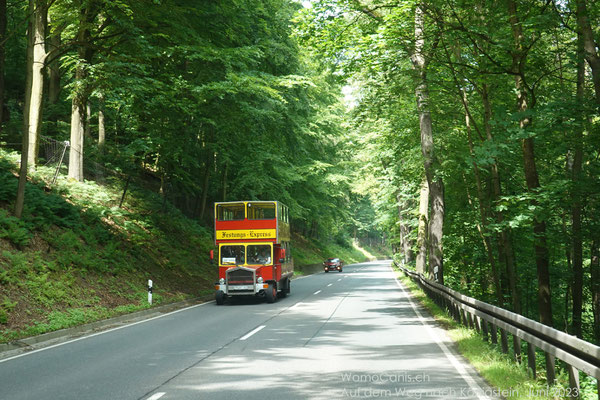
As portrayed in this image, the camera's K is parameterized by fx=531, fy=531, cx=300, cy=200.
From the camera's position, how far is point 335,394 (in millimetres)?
6605

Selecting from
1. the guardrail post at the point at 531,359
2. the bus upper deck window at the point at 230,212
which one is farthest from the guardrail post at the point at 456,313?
the bus upper deck window at the point at 230,212

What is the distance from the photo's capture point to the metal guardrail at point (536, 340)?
5218 millimetres

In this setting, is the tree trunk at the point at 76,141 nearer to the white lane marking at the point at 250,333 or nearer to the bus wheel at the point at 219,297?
the bus wheel at the point at 219,297

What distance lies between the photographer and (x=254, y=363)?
857cm

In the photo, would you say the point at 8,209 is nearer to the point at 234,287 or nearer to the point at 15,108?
the point at 234,287

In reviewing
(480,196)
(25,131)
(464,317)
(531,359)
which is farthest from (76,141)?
(531,359)

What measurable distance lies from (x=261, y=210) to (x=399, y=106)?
6938mm

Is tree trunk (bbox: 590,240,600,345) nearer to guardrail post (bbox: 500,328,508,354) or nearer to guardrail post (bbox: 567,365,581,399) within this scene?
guardrail post (bbox: 500,328,508,354)

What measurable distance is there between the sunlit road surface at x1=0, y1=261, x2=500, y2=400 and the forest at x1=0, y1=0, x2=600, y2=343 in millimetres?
3754

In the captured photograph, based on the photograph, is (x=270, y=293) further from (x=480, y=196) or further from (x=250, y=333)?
(x=480, y=196)

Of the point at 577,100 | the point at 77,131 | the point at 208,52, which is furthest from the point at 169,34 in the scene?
the point at 577,100

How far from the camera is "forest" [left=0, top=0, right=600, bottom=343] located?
1105 cm

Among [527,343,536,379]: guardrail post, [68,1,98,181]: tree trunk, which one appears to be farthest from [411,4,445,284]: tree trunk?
→ [527,343,536,379]: guardrail post

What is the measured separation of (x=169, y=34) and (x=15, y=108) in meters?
19.9
